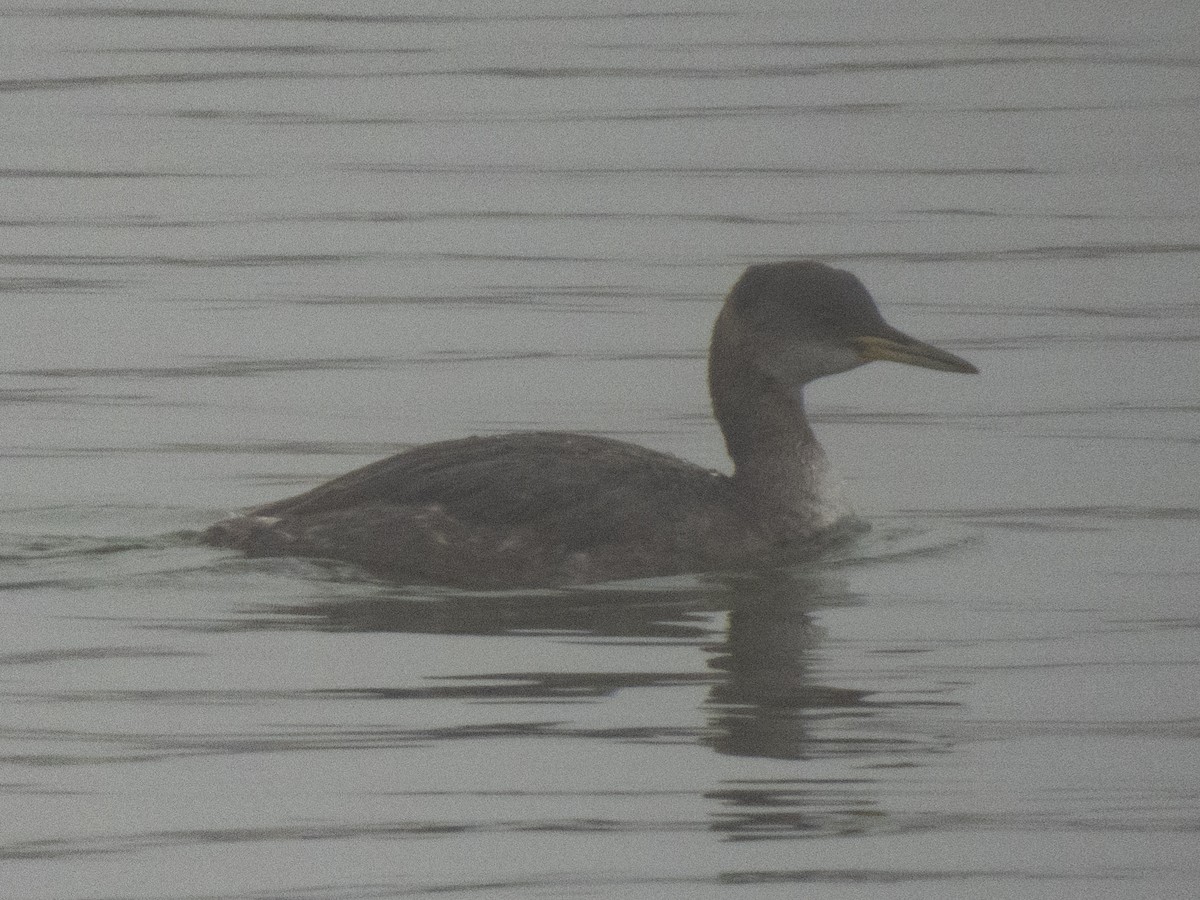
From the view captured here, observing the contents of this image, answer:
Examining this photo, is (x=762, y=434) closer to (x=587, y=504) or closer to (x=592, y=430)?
(x=587, y=504)

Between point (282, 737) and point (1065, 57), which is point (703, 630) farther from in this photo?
point (1065, 57)

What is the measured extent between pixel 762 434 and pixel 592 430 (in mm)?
2109

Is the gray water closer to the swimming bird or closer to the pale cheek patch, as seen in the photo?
the swimming bird

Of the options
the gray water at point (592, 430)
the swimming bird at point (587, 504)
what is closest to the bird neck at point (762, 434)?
the swimming bird at point (587, 504)

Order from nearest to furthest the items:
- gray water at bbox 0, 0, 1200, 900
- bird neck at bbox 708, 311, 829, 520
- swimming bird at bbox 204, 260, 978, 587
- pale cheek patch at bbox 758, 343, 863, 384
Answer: gray water at bbox 0, 0, 1200, 900, swimming bird at bbox 204, 260, 978, 587, bird neck at bbox 708, 311, 829, 520, pale cheek patch at bbox 758, 343, 863, 384

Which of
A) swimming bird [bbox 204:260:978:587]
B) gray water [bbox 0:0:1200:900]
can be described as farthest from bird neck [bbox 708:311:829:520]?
gray water [bbox 0:0:1200:900]

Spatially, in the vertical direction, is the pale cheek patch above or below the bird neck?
above

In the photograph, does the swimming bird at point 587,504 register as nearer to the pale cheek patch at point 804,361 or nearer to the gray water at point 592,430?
the pale cheek patch at point 804,361

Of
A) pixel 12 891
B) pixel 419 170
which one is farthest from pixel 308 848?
pixel 419 170

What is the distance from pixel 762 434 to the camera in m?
13.0

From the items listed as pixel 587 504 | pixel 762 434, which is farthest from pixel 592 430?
pixel 587 504

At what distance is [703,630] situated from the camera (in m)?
11.4

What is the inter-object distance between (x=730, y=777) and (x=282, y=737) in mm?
1337

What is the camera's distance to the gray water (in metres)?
9.02
